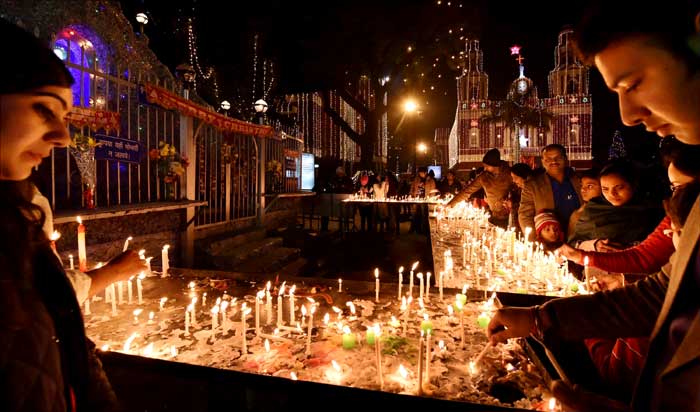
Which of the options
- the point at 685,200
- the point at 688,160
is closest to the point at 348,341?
the point at 685,200

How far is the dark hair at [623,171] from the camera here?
3613 millimetres

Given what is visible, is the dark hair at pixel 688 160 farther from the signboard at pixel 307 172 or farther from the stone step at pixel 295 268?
the signboard at pixel 307 172

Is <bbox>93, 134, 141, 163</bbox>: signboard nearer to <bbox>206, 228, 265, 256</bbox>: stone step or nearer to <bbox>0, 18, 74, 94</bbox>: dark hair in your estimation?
<bbox>206, 228, 265, 256</bbox>: stone step

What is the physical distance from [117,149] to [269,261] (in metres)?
3.85

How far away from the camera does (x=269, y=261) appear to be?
8570mm

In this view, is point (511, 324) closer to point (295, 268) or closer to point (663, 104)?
point (663, 104)

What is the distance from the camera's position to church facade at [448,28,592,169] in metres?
38.3

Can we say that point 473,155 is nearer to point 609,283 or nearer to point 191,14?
point 191,14

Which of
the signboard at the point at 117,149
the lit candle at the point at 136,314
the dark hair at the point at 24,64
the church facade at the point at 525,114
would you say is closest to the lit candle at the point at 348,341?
the lit candle at the point at 136,314

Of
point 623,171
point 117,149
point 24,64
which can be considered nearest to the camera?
point 24,64

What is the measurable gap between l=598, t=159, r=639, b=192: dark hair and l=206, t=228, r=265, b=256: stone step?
285 inches

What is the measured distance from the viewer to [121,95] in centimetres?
649

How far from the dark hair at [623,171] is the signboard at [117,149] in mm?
6891

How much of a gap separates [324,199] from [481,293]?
12.0 meters
